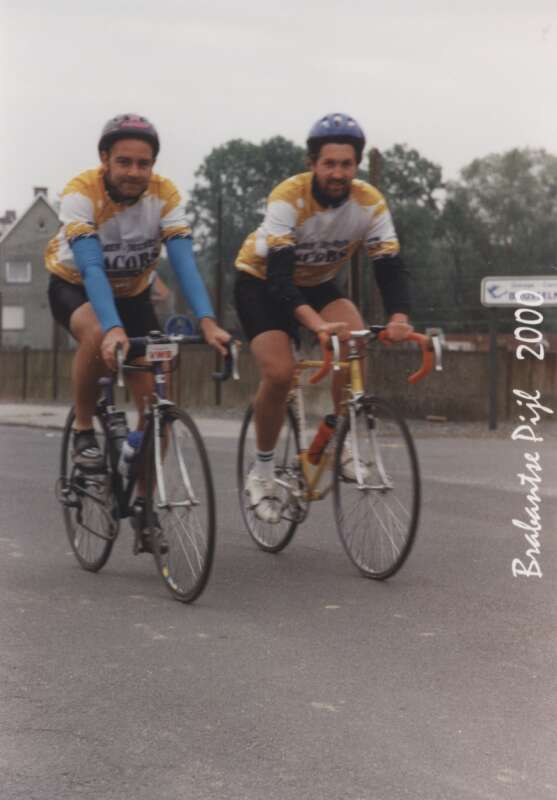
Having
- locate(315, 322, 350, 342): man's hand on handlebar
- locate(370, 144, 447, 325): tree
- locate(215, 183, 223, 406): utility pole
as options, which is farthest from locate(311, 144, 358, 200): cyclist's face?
locate(370, 144, 447, 325): tree

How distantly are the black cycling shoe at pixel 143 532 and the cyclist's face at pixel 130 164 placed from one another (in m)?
1.33

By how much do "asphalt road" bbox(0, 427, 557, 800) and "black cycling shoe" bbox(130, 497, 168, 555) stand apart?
0.20 metres

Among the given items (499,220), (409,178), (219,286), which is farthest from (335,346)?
(409,178)

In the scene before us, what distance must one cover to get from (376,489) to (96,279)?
4.90ft

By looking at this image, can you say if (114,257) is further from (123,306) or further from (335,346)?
(335,346)

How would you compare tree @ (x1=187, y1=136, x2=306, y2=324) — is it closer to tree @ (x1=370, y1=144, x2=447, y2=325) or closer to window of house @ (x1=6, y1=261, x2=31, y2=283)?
window of house @ (x1=6, y1=261, x2=31, y2=283)

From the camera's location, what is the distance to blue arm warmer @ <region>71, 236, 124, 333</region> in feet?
19.4

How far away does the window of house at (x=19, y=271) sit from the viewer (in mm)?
89125

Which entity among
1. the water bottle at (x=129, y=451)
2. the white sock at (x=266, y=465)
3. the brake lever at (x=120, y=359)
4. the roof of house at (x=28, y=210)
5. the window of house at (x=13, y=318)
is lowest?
the white sock at (x=266, y=465)

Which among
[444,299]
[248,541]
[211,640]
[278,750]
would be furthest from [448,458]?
[444,299]

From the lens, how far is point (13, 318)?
88125 mm

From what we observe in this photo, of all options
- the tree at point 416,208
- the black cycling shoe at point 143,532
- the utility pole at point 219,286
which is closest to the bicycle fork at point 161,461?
the black cycling shoe at point 143,532

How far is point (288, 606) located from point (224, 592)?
405 mm

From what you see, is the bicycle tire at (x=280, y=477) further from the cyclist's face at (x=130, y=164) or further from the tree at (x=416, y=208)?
the tree at (x=416, y=208)
